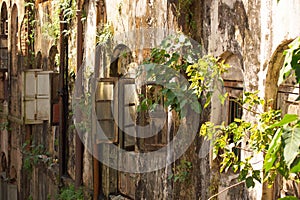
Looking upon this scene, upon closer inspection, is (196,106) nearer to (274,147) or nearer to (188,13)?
(188,13)

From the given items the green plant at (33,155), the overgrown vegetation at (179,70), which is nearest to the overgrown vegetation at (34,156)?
the green plant at (33,155)

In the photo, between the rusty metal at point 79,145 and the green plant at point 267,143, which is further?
the rusty metal at point 79,145

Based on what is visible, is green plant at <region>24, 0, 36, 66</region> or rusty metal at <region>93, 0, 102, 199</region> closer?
rusty metal at <region>93, 0, 102, 199</region>

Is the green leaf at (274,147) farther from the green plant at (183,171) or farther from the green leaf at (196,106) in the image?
the green plant at (183,171)

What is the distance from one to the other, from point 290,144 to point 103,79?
6.09m

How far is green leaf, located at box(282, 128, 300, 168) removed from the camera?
10.7ft

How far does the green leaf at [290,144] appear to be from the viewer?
3271 mm

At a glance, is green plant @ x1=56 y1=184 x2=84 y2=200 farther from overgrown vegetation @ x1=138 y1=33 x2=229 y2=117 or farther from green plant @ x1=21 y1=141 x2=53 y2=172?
overgrown vegetation @ x1=138 y1=33 x2=229 y2=117

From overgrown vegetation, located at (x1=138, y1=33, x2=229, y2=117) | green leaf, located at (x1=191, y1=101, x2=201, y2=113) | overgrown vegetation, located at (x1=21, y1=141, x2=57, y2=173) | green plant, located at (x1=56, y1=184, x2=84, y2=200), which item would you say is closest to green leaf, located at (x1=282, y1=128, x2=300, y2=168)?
overgrown vegetation, located at (x1=138, y1=33, x2=229, y2=117)

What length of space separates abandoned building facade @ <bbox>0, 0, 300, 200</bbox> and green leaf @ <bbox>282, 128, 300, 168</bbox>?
0.88 metres

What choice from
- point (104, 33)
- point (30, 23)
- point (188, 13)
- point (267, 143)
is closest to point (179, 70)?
point (188, 13)

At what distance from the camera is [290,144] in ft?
10.8

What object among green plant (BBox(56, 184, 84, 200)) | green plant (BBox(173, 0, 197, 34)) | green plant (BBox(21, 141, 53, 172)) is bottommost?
green plant (BBox(56, 184, 84, 200))

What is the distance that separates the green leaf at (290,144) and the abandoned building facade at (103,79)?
2.90 ft
